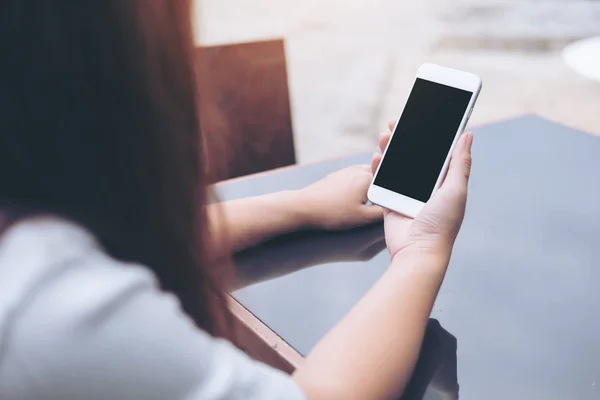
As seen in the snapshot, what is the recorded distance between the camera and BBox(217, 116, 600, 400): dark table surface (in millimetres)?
527

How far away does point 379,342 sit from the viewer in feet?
1.72

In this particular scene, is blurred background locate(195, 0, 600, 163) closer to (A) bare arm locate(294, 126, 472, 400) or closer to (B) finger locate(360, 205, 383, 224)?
(B) finger locate(360, 205, 383, 224)

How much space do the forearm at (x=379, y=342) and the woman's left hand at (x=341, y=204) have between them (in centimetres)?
15

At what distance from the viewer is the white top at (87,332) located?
36 cm

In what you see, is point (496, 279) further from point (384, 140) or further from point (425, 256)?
point (384, 140)

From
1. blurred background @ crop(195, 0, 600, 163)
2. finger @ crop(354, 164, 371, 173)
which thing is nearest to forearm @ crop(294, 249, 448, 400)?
finger @ crop(354, 164, 371, 173)

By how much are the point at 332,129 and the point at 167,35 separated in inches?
79.7

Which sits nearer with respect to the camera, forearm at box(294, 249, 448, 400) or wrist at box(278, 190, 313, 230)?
forearm at box(294, 249, 448, 400)

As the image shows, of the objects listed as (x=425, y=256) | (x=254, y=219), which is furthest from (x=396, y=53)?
(x=425, y=256)

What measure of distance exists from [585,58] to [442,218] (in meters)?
0.50

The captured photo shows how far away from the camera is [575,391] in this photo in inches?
19.7

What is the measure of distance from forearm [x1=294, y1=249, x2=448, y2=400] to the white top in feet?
0.34

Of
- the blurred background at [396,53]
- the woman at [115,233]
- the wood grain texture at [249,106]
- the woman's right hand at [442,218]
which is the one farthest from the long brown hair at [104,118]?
the blurred background at [396,53]

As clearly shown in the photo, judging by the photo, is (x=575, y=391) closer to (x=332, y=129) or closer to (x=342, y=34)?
(x=332, y=129)
